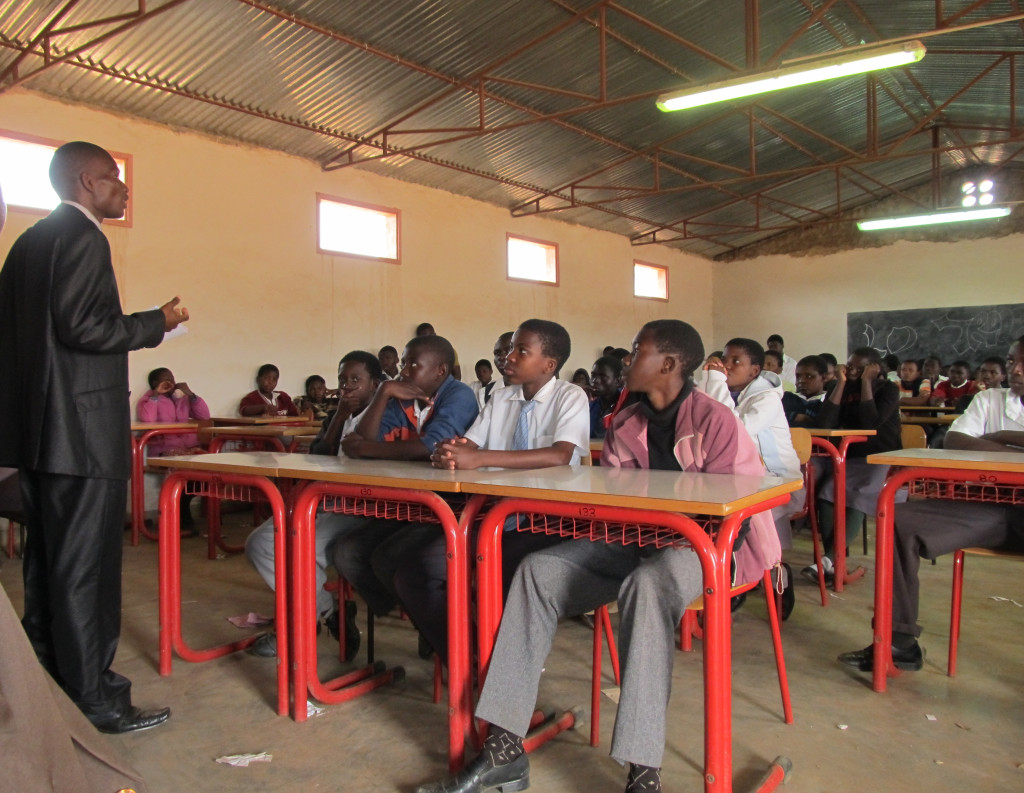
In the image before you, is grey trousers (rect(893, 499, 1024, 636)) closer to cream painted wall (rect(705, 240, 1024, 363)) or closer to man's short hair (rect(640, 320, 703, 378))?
man's short hair (rect(640, 320, 703, 378))

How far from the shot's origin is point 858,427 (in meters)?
4.25

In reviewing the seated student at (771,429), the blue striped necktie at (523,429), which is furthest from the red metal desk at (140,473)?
the seated student at (771,429)

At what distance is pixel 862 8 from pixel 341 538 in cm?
729

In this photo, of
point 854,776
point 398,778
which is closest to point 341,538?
point 398,778

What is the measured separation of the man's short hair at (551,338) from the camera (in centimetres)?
257

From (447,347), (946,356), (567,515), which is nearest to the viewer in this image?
(567,515)

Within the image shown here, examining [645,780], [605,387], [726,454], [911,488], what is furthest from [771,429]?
[645,780]

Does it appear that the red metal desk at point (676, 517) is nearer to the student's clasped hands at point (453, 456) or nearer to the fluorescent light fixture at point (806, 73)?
the student's clasped hands at point (453, 456)

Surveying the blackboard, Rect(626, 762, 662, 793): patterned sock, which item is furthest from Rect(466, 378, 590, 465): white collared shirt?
the blackboard

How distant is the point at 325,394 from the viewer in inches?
282

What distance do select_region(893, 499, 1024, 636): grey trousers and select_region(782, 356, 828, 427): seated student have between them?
7.71ft

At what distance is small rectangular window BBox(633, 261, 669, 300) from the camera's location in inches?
466

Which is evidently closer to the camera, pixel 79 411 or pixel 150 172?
pixel 79 411

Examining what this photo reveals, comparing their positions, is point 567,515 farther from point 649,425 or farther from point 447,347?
point 447,347
